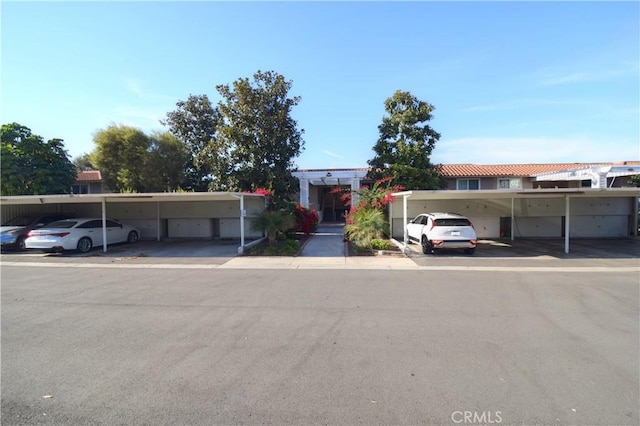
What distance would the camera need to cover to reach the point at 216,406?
10.3 feet

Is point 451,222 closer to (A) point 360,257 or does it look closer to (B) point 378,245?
(B) point 378,245

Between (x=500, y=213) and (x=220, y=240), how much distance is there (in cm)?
1472

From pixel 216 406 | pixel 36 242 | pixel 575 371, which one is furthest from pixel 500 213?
pixel 36 242

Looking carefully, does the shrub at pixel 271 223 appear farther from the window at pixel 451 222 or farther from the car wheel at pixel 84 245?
the car wheel at pixel 84 245

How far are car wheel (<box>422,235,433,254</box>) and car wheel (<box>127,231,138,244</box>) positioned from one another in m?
14.2

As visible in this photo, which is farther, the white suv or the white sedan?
the white sedan

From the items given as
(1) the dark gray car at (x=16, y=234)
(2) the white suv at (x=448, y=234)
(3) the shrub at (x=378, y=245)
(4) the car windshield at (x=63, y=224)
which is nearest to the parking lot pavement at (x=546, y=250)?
(2) the white suv at (x=448, y=234)

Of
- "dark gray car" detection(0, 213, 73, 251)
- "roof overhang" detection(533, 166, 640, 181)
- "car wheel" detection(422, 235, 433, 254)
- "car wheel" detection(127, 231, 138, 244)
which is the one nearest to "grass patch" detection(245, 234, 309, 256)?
"car wheel" detection(422, 235, 433, 254)

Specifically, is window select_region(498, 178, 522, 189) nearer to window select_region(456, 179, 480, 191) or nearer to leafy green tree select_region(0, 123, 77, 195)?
window select_region(456, 179, 480, 191)

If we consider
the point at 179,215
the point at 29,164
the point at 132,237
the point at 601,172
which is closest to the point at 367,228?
the point at 179,215

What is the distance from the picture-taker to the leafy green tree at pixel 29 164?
20.0m

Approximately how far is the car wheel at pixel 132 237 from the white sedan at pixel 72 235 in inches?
25.9

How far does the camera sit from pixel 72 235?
13680mm

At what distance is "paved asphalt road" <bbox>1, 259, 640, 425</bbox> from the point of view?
307 cm
